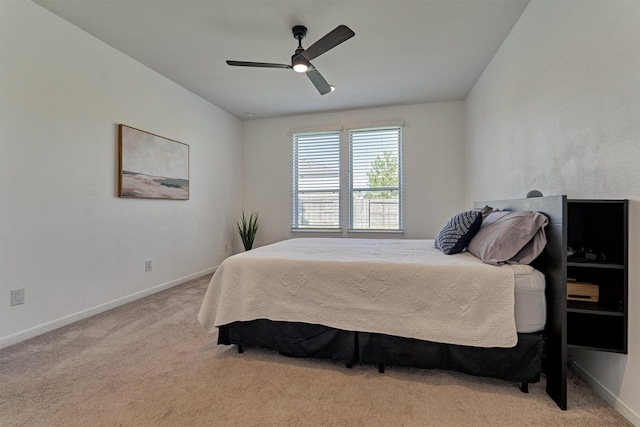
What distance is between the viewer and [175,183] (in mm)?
3609

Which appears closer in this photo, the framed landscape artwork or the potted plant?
the framed landscape artwork

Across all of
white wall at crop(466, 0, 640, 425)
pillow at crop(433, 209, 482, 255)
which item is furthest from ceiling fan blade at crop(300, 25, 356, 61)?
pillow at crop(433, 209, 482, 255)

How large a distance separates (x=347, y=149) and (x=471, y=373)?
3616mm

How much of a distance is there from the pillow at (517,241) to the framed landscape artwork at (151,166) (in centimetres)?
325

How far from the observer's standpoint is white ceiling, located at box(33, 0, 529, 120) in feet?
7.45

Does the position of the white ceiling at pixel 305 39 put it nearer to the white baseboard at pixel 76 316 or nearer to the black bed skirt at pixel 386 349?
the black bed skirt at pixel 386 349

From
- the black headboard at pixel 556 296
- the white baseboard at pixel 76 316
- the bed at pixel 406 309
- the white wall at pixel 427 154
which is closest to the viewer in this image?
the black headboard at pixel 556 296

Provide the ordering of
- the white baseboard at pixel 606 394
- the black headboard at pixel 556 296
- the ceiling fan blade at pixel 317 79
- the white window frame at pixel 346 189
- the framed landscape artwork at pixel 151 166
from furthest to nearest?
the white window frame at pixel 346 189
the framed landscape artwork at pixel 151 166
the ceiling fan blade at pixel 317 79
the black headboard at pixel 556 296
the white baseboard at pixel 606 394

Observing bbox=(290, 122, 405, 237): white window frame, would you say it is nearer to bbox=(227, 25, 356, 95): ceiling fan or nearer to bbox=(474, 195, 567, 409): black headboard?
bbox=(227, 25, 356, 95): ceiling fan

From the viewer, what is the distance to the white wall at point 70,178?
6.96 ft

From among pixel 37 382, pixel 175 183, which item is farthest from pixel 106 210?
pixel 37 382

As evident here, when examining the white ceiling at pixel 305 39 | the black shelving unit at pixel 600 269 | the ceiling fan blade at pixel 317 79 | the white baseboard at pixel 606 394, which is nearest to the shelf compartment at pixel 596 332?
the black shelving unit at pixel 600 269

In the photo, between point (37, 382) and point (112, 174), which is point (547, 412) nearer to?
point (37, 382)

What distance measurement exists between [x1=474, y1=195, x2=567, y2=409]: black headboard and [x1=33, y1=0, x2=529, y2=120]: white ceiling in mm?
1787
